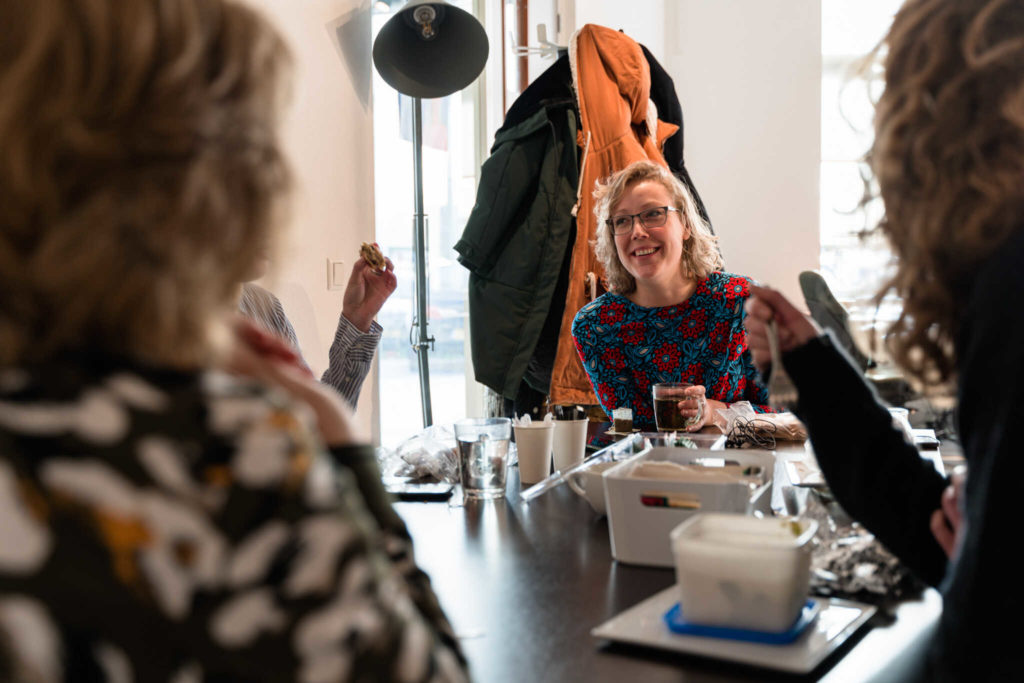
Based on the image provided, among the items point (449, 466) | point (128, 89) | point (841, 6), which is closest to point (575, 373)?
point (449, 466)

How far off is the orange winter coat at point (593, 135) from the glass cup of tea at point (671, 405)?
4.20ft

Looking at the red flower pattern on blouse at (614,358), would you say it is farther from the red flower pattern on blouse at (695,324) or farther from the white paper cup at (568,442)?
the white paper cup at (568,442)

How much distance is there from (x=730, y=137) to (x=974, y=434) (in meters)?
4.87

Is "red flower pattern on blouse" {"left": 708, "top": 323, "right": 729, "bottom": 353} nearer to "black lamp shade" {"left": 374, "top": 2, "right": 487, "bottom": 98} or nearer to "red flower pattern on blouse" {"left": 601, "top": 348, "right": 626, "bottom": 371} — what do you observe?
"red flower pattern on blouse" {"left": 601, "top": 348, "right": 626, "bottom": 371}

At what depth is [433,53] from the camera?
2867mm

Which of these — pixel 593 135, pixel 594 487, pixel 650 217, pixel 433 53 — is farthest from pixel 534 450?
pixel 593 135

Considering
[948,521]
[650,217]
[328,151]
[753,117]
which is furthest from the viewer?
[753,117]

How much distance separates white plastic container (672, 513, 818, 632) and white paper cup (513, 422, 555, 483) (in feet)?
2.29

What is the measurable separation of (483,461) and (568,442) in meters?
0.26

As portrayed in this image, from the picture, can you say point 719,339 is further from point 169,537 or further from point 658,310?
point 169,537

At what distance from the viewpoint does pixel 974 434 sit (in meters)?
0.67

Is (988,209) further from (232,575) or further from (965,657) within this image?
(232,575)

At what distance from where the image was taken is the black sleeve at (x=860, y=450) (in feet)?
3.26

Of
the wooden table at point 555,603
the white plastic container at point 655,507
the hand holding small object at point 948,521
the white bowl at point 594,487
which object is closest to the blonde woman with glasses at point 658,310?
the white bowl at point 594,487
